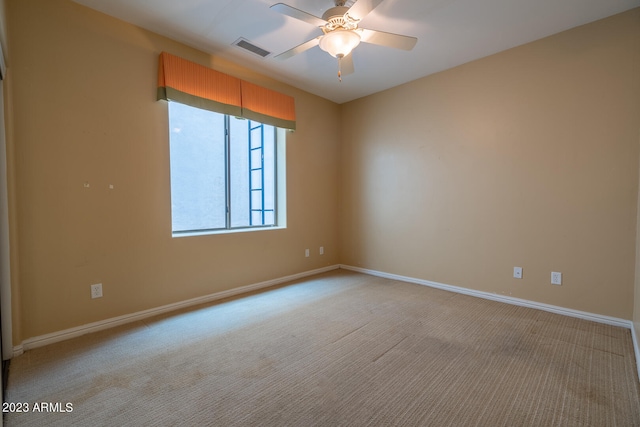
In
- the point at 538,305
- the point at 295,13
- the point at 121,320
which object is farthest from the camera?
the point at 538,305

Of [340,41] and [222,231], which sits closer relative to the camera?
[340,41]

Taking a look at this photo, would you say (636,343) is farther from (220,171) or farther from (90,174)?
(90,174)

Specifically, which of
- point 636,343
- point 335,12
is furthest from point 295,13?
point 636,343

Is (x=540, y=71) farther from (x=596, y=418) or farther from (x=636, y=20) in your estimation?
(x=596, y=418)

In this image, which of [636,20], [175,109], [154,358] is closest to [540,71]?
[636,20]

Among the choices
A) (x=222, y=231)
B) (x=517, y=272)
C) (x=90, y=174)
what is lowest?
(x=517, y=272)

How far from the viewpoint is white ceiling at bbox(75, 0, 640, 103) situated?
2.32m

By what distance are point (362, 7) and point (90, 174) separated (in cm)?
250

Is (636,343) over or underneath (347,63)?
underneath

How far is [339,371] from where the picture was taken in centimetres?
186

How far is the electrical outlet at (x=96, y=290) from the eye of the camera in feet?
7.94

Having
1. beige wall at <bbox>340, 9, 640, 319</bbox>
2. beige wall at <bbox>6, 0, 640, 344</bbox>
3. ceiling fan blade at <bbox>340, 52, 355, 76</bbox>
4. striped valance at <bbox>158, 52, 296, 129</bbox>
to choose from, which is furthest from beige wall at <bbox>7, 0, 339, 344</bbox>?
beige wall at <bbox>340, 9, 640, 319</bbox>

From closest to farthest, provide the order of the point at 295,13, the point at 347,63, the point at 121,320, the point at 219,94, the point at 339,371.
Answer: the point at 339,371 < the point at 295,13 < the point at 121,320 < the point at 347,63 < the point at 219,94

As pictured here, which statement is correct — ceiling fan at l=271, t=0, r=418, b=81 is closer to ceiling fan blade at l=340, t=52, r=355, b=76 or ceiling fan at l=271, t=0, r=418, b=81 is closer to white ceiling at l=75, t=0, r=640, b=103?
white ceiling at l=75, t=0, r=640, b=103
